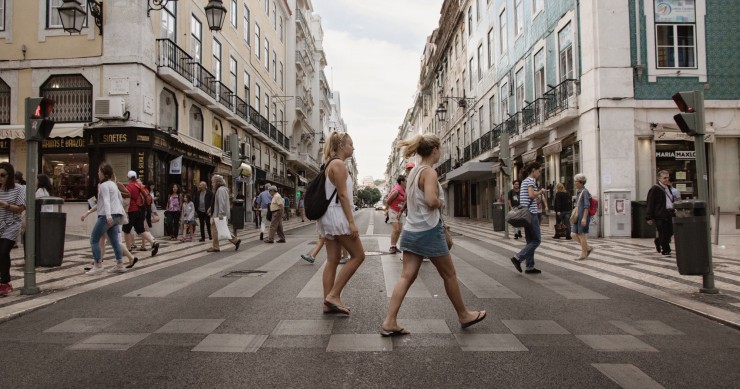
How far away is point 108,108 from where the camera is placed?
16.1m

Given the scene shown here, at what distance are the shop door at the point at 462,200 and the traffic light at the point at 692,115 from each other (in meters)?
32.9

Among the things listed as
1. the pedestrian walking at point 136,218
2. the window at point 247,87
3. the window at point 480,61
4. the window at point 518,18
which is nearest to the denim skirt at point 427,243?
the pedestrian walking at point 136,218

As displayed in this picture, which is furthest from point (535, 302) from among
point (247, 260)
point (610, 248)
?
point (610, 248)

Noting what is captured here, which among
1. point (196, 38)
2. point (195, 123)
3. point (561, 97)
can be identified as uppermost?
point (196, 38)

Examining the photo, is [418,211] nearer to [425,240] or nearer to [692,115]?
[425,240]

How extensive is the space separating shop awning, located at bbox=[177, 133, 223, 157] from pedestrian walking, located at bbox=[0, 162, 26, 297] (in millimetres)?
13331

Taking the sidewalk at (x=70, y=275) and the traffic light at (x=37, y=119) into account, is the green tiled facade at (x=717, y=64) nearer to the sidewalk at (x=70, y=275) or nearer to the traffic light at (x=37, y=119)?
the sidewalk at (x=70, y=275)

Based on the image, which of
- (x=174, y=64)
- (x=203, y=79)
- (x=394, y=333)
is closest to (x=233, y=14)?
(x=203, y=79)

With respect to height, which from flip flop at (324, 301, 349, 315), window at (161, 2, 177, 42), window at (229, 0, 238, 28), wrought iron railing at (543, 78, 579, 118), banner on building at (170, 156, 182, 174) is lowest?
flip flop at (324, 301, 349, 315)

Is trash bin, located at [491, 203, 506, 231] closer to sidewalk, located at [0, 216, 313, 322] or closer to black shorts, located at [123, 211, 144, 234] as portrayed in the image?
sidewalk, located at [0, 216, 313, 322]

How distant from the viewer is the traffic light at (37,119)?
6.22 meters

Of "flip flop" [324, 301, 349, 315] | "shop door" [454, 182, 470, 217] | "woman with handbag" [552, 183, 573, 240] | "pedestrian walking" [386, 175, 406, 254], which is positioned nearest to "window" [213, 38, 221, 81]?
"woman with handbag" [552, 183, 573, 240]

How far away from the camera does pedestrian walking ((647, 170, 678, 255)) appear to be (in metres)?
9.96

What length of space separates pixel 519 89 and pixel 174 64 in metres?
15.3
